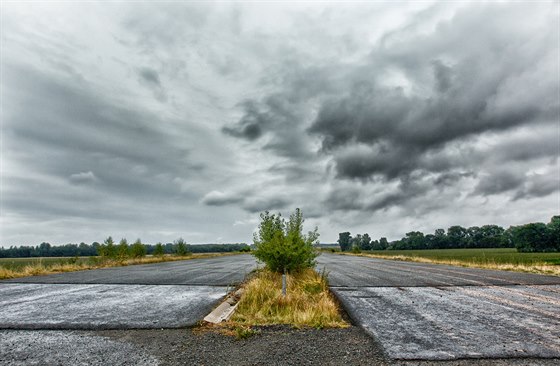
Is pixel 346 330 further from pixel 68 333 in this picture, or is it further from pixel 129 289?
pixel 129 289

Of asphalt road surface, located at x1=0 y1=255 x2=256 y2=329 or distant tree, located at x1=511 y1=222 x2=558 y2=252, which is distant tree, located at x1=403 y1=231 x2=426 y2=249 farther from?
asphalt road surface, located at x1=0 y1=255 x2=256 y2=329

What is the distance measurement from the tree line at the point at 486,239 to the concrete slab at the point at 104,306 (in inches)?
2963

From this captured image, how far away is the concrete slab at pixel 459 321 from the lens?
564cm

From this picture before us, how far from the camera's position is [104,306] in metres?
9.12

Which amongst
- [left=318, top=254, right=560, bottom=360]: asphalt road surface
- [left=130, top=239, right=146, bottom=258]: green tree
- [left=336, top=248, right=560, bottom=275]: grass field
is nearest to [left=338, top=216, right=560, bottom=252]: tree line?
[left=336, top=248, right=560, bottom=275]: grass field

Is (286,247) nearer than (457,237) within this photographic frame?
Yes

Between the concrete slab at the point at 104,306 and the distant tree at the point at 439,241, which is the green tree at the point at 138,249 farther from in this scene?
the distant tree at the point at 439,241

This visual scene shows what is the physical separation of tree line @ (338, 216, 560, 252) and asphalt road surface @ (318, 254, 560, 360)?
239ft

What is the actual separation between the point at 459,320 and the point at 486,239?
5256 inches

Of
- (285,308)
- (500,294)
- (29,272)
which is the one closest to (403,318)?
(285,308)

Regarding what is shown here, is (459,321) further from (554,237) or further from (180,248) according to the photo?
(554,237)

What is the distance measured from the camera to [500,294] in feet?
38.0

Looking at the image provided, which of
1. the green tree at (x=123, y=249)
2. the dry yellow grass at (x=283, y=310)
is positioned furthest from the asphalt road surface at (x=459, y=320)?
the green tree at (x=123, y=249)

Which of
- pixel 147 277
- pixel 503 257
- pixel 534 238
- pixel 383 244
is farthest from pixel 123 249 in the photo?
pixel 383 244
